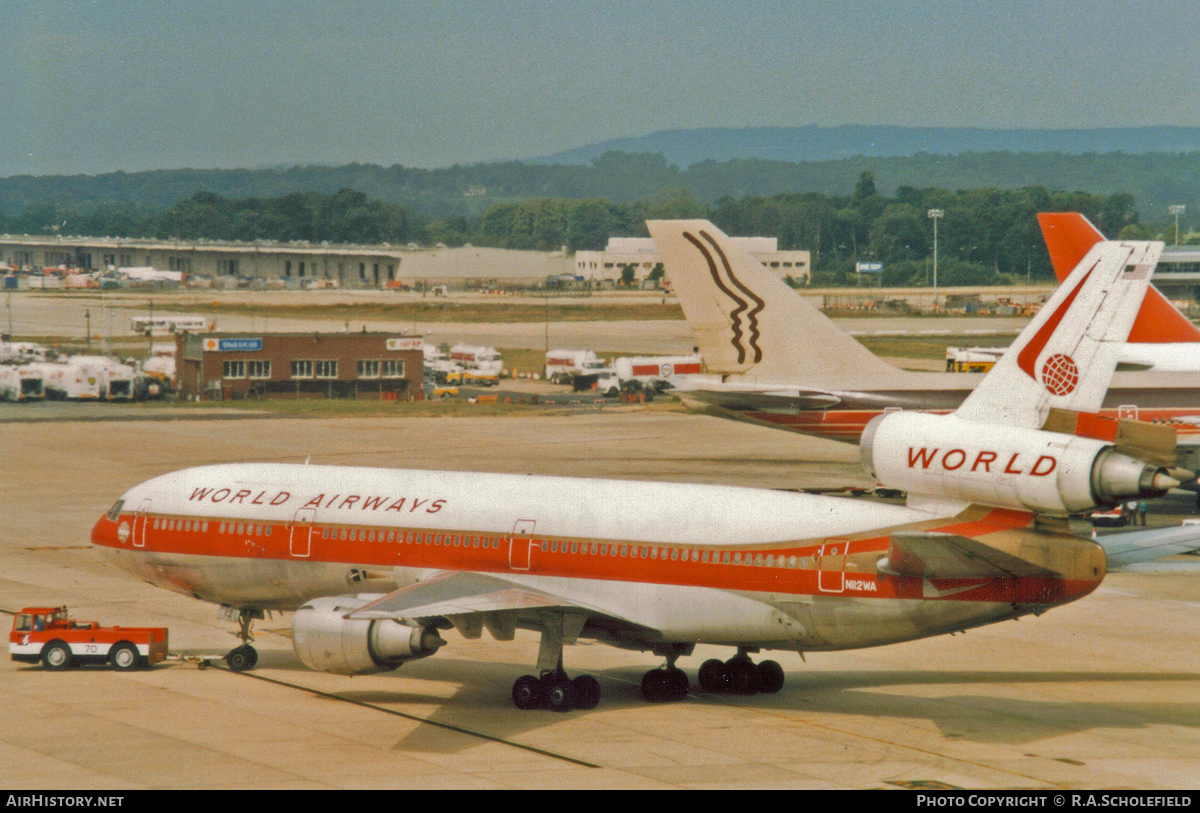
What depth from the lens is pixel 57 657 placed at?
3100 cm

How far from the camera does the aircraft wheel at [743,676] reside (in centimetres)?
2900

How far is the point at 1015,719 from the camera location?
88.2ft

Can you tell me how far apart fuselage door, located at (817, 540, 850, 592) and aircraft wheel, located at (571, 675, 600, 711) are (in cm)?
518

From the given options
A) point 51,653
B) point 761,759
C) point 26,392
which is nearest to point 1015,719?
point 761,759

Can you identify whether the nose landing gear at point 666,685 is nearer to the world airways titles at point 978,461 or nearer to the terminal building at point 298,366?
the world airways titles at point 978,461

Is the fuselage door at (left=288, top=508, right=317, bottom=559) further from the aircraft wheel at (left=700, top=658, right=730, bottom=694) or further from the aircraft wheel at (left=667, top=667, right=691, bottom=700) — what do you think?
the aircraft wheel at (left=700, top=658, right=730, bottom=694)

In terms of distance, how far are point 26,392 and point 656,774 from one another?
93.5 m

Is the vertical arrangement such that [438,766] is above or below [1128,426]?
below

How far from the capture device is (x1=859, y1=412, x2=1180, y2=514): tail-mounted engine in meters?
22.3

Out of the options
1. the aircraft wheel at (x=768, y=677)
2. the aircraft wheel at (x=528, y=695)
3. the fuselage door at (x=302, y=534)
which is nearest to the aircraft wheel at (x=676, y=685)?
the aircraft wheel at (x=768, y=677)

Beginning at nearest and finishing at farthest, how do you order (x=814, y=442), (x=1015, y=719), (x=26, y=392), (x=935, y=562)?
(x=935, y=562), (x=1015, y=719), (x=814, y=442), (x=26, y=392)

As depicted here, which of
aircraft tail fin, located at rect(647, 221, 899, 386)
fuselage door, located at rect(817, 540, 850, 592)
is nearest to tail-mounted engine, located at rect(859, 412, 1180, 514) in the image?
fuselage door, located at rect(817, 540, 850, 592)

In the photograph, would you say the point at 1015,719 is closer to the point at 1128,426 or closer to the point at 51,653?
the point at 1128,426

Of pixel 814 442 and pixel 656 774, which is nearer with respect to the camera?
pixel 656 774
